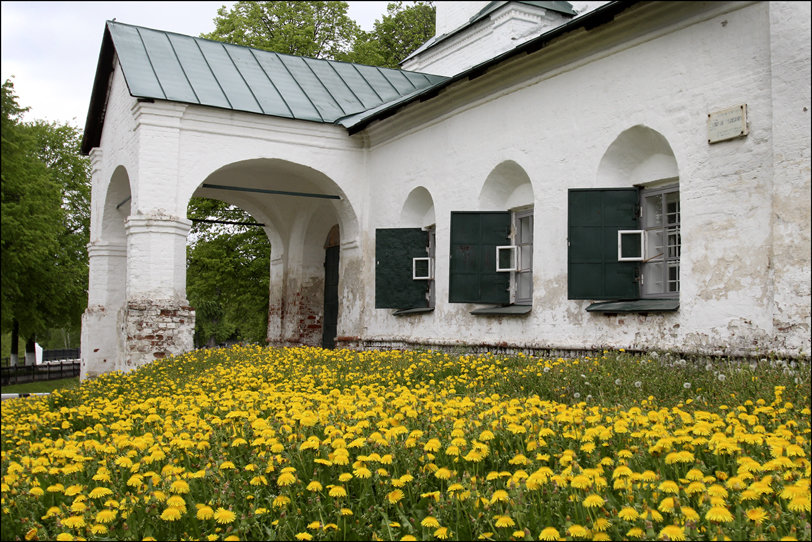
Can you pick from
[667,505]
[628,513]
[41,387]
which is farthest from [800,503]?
[41,387]

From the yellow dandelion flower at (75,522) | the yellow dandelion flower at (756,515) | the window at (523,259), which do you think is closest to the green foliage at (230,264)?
the window at (523,259)

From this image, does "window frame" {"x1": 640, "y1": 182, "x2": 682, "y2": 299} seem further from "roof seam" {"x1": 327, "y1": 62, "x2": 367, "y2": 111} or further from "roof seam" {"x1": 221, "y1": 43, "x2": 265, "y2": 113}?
"roof seam" {"x1": 327, "y1": 62, "x2": 367, "y2": 111}

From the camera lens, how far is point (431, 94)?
42.2 feet

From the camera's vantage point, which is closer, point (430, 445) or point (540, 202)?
point (430, 445)

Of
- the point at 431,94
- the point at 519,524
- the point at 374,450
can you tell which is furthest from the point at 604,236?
the point at 519,524

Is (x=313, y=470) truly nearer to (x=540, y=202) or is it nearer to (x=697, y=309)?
(x=697, y=309)

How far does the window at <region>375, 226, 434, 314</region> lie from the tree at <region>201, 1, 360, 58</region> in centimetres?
1193

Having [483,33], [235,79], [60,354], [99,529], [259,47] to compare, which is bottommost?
[60,354]

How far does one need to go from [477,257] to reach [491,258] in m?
0.22

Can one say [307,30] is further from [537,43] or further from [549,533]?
[549,533]

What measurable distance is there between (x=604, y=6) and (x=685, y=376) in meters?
4.92

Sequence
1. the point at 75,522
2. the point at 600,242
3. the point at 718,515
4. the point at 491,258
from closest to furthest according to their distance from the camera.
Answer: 1. the point at 718,515
2. the point at 75,522
3. the point at 600,242
4. the point at 491,258

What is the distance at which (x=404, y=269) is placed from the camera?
13875 mm

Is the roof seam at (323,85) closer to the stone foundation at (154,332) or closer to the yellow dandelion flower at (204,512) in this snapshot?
the stone foundation at (154,332)
